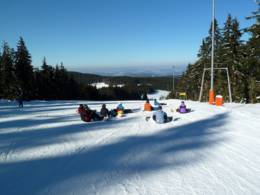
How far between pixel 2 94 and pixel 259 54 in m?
40.1

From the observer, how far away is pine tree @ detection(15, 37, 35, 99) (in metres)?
43.1

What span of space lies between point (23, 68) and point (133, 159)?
4193 cm

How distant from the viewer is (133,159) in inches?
271

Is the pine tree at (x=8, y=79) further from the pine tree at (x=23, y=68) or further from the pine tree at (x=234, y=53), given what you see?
the pine tree at (x=234, y=53)

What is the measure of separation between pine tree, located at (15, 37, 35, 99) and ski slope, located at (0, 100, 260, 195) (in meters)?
34.3

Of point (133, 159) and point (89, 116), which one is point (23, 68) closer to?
point (89, 116)

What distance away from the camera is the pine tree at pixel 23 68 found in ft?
141

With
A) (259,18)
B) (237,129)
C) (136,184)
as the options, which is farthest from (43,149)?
(259,18)

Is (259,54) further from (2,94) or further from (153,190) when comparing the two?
(2,94)

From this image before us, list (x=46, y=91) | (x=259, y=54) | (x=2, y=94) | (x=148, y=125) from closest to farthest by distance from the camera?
(x=148, y=125) < (x=259, y=54) < (x=2, y=94) < (x=46, y=91)

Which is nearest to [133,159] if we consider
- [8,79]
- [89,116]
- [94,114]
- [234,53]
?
[89,116]

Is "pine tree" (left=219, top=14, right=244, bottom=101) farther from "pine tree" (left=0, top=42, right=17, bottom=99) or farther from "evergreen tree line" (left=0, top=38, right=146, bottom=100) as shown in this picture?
"pine tree" (left=0, top=42, right=17, bottom=99)

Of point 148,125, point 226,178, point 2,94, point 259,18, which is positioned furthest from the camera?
point 2,94

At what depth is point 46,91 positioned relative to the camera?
5347cm
